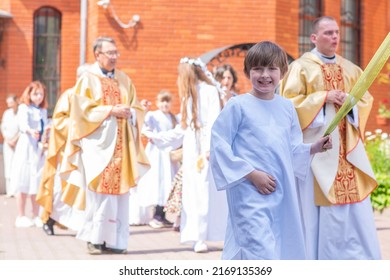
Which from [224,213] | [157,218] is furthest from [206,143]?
[157,218]

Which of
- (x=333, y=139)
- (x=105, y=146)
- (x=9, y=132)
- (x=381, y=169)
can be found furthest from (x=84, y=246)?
(x=9, y=132)

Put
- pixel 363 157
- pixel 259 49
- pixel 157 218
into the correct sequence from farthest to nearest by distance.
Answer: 1. pixel 157 218
2. pixel 363 157
3. pixel 259 49

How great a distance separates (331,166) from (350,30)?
40.8 ft

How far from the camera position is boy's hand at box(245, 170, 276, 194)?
18.8ft

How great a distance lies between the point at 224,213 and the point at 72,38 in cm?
881

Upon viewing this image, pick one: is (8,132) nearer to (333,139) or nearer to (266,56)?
(333,139)

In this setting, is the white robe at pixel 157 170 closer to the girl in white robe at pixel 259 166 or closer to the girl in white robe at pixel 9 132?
the girl in white robe at pixel 9 132

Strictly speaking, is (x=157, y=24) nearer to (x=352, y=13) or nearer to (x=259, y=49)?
(x=352, y=13)

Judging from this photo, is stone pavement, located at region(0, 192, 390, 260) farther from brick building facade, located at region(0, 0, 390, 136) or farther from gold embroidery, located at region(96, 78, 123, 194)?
brick building facade, located at region(0, 0, 390, 136)

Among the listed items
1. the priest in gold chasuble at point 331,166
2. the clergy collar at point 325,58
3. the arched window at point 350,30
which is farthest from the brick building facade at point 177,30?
the priest in gold chasuble at point 331,166

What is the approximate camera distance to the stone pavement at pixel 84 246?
988 centimetres

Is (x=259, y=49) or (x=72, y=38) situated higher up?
(x=72, y=38)

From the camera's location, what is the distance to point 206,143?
10.6 metres

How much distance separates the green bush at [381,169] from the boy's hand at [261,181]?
27.9 ft
